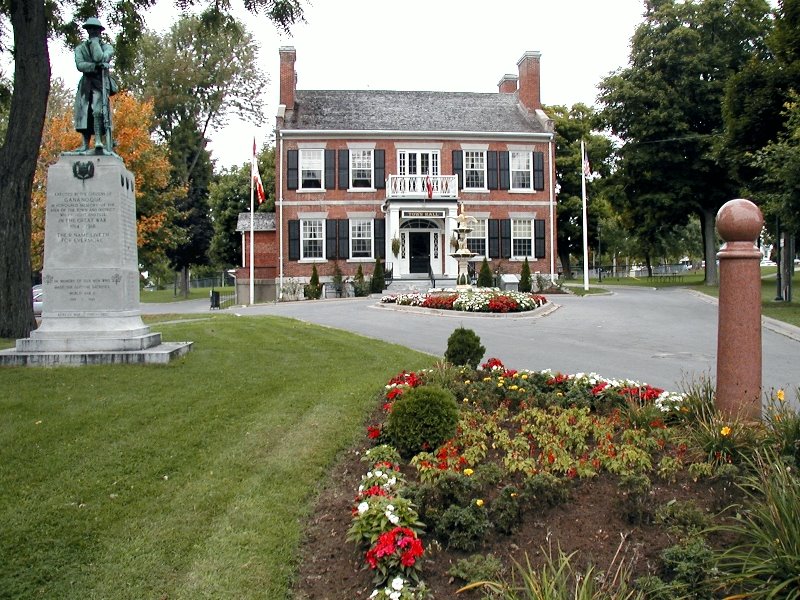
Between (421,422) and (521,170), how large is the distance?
31.8m

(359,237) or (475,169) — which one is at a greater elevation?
(475,169)

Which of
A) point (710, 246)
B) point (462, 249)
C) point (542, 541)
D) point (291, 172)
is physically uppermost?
point (291, 172)

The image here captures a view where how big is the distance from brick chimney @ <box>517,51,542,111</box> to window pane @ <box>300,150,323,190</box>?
11.9 m

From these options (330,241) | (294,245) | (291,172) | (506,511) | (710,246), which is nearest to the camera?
(506,511)

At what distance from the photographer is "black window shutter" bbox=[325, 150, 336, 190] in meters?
34.2

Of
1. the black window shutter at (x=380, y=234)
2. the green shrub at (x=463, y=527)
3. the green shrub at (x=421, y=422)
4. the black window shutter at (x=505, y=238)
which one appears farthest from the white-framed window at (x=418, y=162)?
the green shrub at (x=463, y=527)

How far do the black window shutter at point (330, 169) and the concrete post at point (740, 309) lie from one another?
30265mm

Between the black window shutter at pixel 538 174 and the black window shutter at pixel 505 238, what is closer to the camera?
the black window shutter at pixel 505 238

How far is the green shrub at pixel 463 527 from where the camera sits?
12.5 feet

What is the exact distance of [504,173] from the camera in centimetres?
3531

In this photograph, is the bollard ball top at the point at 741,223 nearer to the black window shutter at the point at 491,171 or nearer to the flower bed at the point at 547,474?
the flower bed at the point at 547,474

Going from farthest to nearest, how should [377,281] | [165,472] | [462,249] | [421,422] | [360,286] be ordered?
[360,286] < [377,281] < [462,249] < [421,422] < [165,472]

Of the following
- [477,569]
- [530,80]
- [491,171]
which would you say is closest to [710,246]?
[491,171]

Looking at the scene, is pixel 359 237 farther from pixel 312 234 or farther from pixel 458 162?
pixel 458 162
